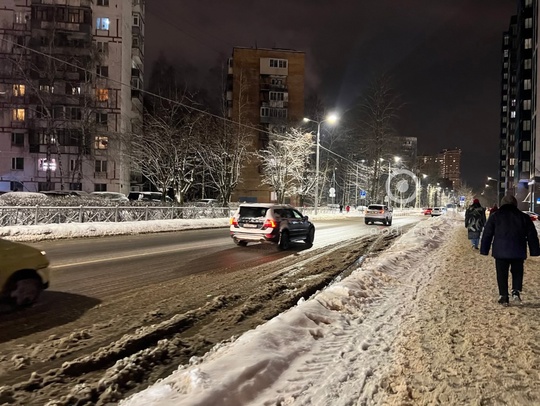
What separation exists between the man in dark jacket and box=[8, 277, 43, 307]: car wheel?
6868 millimetres

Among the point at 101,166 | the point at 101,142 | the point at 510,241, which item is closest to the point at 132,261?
the point at 510,241

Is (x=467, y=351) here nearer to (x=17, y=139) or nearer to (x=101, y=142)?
(x=101, y=142)

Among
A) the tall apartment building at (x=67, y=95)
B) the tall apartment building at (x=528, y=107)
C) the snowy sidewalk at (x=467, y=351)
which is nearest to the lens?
the snowy sidewalk at (x=467, y=351)

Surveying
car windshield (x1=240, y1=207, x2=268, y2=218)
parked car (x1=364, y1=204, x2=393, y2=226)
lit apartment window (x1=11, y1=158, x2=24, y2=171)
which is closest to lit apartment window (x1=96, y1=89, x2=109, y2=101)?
lit apartment window (x1=11, y1=158, x2=24, y2=171)

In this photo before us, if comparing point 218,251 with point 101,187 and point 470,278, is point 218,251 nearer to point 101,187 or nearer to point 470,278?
A: point 470,278

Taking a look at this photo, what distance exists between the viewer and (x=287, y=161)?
45500 mm

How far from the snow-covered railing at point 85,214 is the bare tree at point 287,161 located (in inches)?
656

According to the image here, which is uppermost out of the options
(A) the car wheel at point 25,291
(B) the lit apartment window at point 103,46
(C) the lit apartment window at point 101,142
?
(B) the lit apartment window at point 103,46

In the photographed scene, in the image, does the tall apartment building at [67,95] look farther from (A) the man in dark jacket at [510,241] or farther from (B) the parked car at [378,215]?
(A) the man in dark jacket at [510,241]

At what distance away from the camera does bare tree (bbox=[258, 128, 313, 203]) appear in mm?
44656

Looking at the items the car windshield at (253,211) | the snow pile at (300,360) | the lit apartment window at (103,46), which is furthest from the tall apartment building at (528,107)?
the snow pile at (300,360)

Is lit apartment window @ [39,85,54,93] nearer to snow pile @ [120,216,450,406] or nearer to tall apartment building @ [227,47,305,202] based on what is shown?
tall apartment building @ [227,47,305,202]

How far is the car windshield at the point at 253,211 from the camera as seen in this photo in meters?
14.9

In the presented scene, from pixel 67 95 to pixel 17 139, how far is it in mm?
11109
